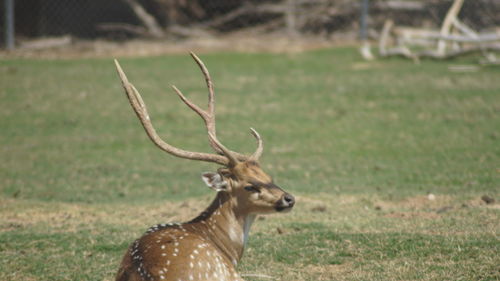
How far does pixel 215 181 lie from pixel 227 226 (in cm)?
41

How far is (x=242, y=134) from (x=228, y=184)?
794 cm

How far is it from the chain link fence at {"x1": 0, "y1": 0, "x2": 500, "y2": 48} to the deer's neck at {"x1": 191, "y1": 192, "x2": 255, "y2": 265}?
590 inches

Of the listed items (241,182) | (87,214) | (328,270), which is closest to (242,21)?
(87,214)

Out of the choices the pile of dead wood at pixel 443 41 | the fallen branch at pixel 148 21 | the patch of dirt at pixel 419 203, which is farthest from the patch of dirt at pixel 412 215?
the fallen branch at pixel 148 21

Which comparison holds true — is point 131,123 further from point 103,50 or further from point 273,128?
point 103,50

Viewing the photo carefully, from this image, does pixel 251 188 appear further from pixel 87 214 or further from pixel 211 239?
pixel 87 214

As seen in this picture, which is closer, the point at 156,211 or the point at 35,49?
the point at 156,211

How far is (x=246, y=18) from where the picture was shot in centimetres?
2170

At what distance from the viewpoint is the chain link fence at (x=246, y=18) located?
21219 millimetres

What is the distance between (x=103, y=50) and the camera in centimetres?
2052

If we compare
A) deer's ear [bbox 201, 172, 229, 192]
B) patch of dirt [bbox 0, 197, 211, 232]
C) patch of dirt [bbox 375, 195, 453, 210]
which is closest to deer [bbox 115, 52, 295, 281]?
deer's ear [bbox 201, 172, 229, 192]

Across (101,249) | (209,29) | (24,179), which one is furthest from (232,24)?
(101,249)

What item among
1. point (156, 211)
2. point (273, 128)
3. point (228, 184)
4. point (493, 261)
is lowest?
point (273, 128)

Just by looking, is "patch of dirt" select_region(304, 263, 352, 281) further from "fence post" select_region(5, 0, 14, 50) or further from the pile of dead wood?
"fence post" select_region(5, 0, 14, 50)
